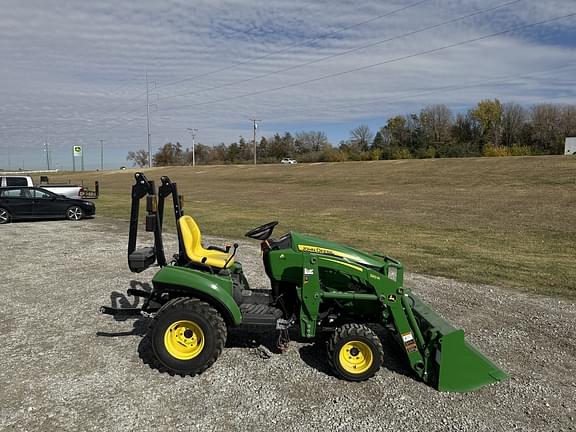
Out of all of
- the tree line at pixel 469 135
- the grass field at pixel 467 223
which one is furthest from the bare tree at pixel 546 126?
the grass field at pixel 467 223

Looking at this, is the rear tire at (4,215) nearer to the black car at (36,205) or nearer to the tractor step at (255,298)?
the black car at (36,205)

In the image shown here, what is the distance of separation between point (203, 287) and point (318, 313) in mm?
1092

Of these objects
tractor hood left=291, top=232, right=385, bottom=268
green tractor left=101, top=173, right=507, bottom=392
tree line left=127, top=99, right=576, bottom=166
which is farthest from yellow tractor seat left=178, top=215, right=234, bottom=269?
tree line left=127, top=99, right=576, bottom=166

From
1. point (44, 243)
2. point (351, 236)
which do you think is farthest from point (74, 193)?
point (351, 236)

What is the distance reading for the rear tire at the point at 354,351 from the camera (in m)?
3.92

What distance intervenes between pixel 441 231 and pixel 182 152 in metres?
119

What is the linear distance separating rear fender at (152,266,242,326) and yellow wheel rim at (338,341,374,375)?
39.5 inches

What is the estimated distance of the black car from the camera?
15.5 m

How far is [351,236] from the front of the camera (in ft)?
38.4

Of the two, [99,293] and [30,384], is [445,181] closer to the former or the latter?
[99,293]

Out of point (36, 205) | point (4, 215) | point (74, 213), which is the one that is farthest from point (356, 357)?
point (4, 215)

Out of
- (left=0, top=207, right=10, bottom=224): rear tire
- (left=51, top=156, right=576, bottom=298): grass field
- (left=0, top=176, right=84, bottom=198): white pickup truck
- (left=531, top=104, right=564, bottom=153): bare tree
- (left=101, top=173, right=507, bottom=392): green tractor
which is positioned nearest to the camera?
(left=101, top=173, right=507, bottom=392): green tractor

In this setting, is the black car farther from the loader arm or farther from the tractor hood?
the loader arm

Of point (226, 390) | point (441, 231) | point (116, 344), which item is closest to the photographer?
point (226, 390)
